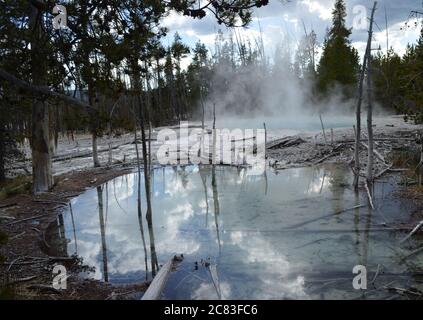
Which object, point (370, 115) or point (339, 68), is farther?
point (339, 68)

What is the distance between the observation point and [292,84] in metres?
53.0

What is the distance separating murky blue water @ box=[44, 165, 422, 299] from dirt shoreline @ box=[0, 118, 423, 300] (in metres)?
0.58

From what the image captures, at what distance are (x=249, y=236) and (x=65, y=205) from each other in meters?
7.28

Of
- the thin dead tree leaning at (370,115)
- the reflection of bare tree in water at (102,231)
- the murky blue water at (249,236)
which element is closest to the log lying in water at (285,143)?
the murky blue water at (249,236)

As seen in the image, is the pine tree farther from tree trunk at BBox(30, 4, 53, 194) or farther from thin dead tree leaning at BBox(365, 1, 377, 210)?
tree trunk at BBox(30, 4, 53, 194)

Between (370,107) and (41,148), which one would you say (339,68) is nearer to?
Result: (370,107)

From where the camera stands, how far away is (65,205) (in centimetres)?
1459

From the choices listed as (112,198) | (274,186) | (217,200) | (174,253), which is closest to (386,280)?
(174,253)

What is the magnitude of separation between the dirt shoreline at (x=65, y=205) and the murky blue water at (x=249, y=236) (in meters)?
0.58

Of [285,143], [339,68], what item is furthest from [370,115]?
[339,68]

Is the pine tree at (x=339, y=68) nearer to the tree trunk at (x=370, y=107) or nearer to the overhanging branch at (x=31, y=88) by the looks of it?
the tree trunk at (x=370, y=107)

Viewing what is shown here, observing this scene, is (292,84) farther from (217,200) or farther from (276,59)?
(217,200)

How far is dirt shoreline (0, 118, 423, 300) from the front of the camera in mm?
7340

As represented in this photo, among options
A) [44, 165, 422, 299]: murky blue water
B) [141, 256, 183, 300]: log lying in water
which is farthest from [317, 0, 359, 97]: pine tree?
[141, 256, 183, 300]: log lying in water
